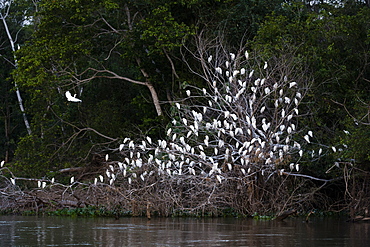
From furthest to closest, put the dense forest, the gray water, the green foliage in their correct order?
the green foliage, the dense forest, the gray water

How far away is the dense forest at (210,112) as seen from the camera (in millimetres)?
16344

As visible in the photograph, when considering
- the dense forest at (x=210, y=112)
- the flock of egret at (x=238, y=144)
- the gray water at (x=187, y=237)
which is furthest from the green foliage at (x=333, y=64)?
the gray water at (x=187, y=237)

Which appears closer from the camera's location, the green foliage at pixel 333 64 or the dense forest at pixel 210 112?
the dense forest at pixel 210 112

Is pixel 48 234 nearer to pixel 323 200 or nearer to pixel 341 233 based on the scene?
pixel 341 233

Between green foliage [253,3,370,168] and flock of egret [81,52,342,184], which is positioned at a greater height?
green foliage [253,3,370,168]

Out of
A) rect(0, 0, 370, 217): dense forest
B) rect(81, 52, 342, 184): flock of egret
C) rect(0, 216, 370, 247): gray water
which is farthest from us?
rect(0, 0, 370, 217): dense forest

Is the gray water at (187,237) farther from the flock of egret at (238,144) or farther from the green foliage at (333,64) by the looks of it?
the green foliage at (333,64)

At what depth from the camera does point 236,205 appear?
16688mm

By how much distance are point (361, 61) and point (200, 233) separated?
30.9ft

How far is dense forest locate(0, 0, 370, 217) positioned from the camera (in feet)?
53.6

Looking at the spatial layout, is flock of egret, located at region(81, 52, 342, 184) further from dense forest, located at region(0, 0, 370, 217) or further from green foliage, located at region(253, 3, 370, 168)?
green foliage, located at region(253, 3, 370, 168)

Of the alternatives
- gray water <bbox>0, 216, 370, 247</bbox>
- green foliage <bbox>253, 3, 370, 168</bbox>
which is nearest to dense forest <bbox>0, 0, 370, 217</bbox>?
green foliage <bbox>253, 3, 370, 168</bbox>

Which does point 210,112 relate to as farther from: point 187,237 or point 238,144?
point 187,237

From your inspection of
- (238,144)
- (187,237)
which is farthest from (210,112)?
(187,237)
